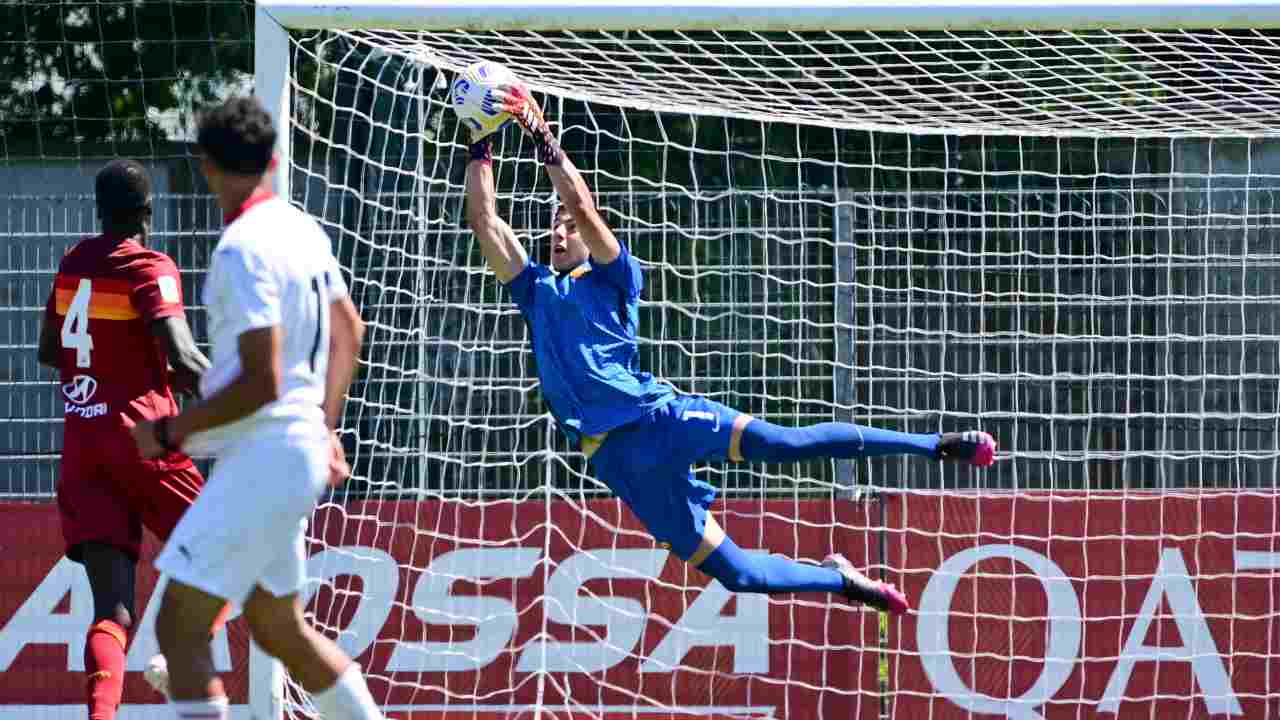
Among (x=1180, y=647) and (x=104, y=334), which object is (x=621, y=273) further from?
(x=1180, y=647)

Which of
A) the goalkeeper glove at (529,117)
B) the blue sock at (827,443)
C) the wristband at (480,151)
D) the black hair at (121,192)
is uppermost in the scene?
the goalkeeper glove at (529,117)

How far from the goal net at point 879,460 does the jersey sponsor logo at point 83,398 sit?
2383 mm

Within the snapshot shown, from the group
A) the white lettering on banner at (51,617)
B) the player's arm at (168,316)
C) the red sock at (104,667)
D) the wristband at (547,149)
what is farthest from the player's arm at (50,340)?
the white lettering on banner at (51,617)

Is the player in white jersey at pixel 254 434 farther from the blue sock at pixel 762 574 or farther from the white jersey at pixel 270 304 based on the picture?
the blue sock at pixel 762 574

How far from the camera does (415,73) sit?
8.34 metres

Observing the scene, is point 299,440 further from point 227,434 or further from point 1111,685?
point 1111,685

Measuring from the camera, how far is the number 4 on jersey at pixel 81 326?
18.2 ft

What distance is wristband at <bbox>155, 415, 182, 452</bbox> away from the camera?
4.14 metres

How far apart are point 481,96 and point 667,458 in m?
1.44

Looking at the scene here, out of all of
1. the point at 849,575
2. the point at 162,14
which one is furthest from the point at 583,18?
the point at 162,14

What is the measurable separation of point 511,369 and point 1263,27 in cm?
361

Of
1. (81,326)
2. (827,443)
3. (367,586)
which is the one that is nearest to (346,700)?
(81,326)

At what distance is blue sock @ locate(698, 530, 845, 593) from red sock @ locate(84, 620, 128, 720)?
216cm

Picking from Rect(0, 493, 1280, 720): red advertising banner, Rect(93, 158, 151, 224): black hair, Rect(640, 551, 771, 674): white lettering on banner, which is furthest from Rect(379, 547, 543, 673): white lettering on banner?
Rect(93, 158, 151, 224): black hair
